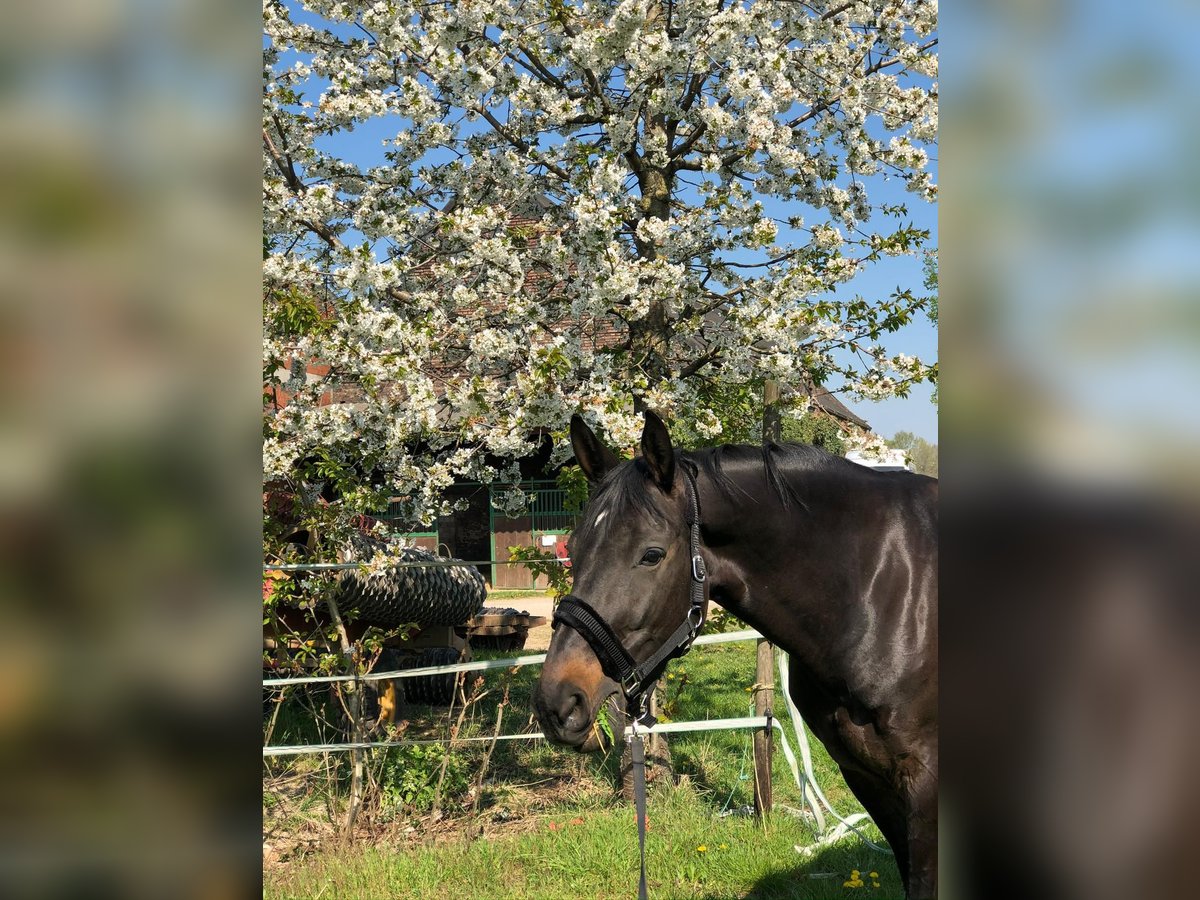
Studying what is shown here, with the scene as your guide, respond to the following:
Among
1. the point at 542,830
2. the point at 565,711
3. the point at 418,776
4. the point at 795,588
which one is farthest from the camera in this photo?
the point at 418,776

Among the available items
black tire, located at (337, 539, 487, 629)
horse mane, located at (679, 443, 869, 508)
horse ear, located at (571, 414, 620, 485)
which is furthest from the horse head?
black tire, located at (337, 539, 487, 629)

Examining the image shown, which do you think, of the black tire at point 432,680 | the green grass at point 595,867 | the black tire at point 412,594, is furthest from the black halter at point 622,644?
the black tire at point 432,680

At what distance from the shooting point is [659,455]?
246 centimetres

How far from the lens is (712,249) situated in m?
5.94

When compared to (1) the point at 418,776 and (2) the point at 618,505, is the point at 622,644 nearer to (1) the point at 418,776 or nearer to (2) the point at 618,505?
(2) the point at 618,505

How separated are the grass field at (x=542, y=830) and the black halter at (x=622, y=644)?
189 cm

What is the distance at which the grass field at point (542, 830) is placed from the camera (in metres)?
3.90

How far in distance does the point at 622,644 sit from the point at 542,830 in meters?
2.88

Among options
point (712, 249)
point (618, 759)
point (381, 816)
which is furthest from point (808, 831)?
point (712, 249)
